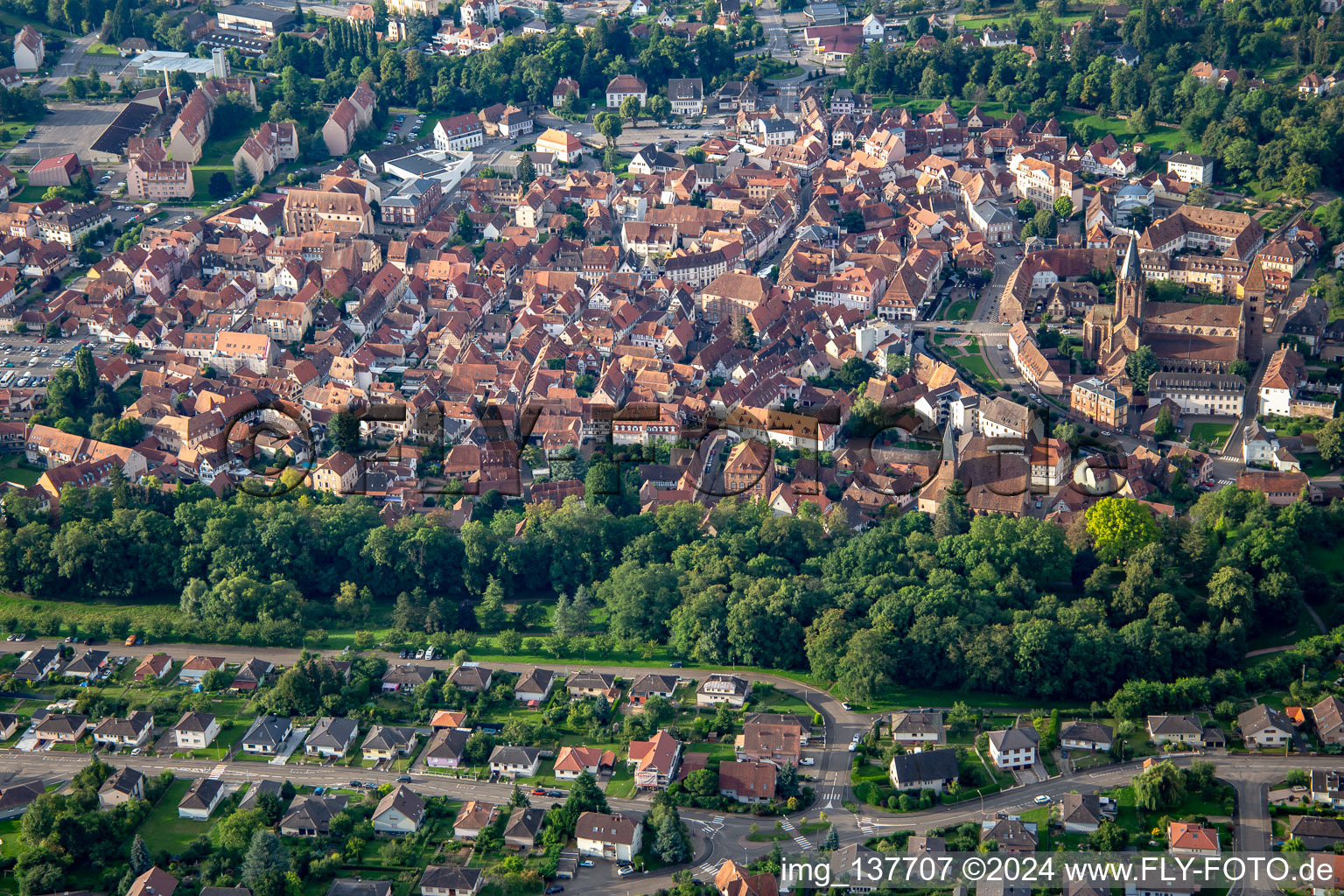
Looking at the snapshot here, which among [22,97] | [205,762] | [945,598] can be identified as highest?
[22,97]

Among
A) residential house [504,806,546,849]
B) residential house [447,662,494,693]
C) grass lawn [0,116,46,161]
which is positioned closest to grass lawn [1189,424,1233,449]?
residential house [447,662,494,693]

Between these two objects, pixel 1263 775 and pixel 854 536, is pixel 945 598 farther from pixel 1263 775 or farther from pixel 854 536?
pixel 1263 775

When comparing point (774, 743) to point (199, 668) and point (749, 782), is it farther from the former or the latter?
point (199, 668)

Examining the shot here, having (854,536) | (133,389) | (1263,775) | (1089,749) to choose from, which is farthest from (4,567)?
(1263,775)

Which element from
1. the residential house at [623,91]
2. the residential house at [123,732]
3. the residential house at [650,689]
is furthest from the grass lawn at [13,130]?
the residential house at [650,689]

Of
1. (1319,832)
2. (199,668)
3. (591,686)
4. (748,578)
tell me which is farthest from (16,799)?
(1319,832)

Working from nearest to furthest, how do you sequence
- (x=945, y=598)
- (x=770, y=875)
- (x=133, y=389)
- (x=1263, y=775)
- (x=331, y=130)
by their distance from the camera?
(x=770, y=875), (x=1263, y=775), (x=945, y=598), (x=133, y=389), (x=331, y=130)
